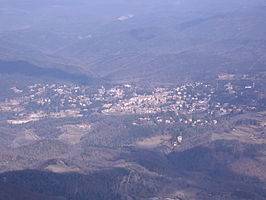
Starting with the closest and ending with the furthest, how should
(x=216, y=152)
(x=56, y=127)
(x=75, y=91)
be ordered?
1. (x=216, y=152)
2. (x=56, y=127)
3. (x=75, y=91)

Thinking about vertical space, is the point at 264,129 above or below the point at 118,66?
below

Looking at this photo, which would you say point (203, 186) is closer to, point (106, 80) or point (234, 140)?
point (234, 140)

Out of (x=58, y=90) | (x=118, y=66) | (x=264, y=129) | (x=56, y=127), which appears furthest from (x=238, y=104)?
(x=118, y=66)

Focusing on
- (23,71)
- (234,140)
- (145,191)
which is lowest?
(145,191)

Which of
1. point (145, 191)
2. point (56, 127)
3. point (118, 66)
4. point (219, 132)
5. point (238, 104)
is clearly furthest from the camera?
point (118, 66)

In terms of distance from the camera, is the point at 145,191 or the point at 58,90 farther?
the point at 58,90

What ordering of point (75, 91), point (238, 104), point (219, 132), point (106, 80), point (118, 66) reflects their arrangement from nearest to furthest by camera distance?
point (219, 132) < point (238, 104) < point (75, 91) < point (106, 80) < point (118, 66)

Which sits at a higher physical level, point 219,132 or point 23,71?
point 23,71

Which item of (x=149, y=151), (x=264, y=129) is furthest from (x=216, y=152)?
(x=264, y=129)

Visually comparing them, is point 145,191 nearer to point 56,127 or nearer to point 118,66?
point 56,127
